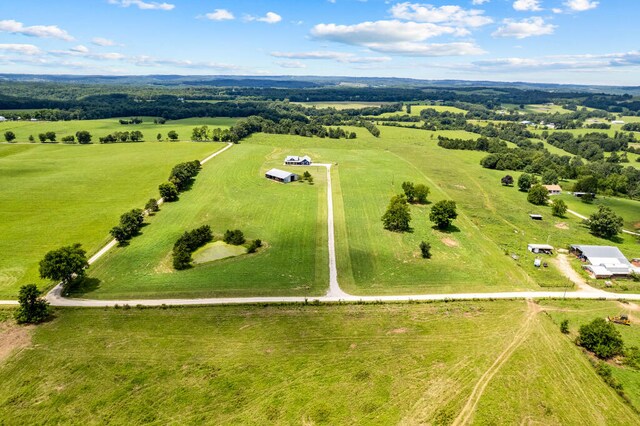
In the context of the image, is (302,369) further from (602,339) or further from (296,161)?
(296,161)

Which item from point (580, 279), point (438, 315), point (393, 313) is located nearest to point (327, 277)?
point (393, 313)

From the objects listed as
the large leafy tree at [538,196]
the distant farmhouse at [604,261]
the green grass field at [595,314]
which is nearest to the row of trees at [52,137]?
the large leafy tree at [538,196]

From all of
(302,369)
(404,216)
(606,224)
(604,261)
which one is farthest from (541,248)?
(302,369)

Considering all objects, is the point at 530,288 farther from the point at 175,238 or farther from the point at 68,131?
the point at 68,131

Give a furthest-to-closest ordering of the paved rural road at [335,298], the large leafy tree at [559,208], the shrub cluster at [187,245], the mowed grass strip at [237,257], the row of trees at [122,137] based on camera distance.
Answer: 1. the row of trees at [122,137]
2. the large leafy tree at [559,208]
3. the shrub cluster at [187,245]
4. the mowed grass strip at [237,257]
5. the paved rural road at [335,298]

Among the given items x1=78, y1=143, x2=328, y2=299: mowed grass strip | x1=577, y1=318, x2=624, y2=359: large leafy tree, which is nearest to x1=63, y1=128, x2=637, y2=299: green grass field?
x1=78, y1=143, x2=328, y2=299: mowed grass strip

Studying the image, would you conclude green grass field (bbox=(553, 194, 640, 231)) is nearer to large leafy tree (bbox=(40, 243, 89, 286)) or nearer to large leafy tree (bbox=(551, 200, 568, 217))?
large leafy tree (bbox=(551, 200, 568, 217))

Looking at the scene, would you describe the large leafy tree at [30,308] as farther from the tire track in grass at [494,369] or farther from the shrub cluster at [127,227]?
the tire track in grass at [494,369]

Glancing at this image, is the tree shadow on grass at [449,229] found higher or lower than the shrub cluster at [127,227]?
lower
